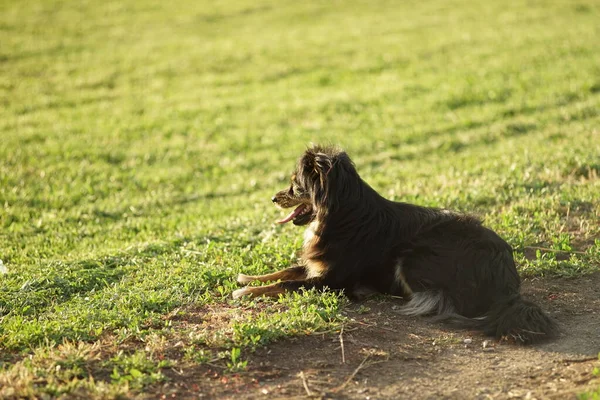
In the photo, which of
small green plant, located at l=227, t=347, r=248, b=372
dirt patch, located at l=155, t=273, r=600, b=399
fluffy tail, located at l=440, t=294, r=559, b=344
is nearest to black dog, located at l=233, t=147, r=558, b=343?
fluffy tail, located at l=440, t=294, r=559, b=344

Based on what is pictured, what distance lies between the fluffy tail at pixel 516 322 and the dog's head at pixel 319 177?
5.52 feet

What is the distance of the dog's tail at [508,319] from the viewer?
5621 mm

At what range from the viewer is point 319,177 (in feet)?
21.5

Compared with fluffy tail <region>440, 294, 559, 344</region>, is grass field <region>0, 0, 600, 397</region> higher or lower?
higher

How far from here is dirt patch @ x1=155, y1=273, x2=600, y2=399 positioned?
4883 mm

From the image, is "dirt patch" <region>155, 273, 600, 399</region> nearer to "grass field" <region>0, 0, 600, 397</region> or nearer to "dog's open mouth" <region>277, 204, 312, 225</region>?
"grass field" <region>0, 0, 600, 397</region>

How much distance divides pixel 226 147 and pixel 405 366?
9623mm

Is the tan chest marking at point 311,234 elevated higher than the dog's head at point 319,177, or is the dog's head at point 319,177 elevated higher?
the dog's head at point 319,177

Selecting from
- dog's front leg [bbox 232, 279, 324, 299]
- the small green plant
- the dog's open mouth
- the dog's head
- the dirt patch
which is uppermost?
the dog's head

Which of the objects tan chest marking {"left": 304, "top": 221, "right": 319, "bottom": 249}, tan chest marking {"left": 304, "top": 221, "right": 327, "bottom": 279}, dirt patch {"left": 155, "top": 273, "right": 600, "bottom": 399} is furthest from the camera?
tan chest marking {"left": 304, "top": 221, "right": 319, "bottom": 249}

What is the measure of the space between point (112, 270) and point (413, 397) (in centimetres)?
385

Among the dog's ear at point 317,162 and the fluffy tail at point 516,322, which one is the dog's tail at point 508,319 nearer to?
the fluffy tail at point 516,322

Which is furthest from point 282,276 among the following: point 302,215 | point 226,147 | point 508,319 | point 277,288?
point 226,147

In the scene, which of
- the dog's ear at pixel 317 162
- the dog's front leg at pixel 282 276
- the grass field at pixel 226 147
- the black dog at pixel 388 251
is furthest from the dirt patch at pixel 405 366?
the dog's ear at pixel 317 162
